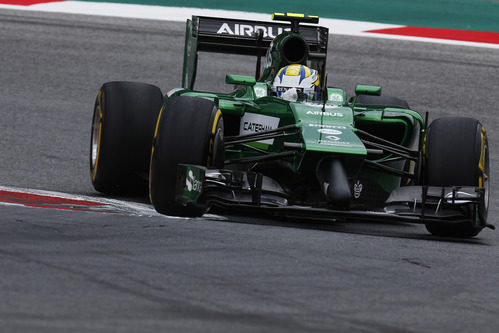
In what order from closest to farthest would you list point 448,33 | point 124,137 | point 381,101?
Answer: point 124,137 → point 381,101 → point 448,33

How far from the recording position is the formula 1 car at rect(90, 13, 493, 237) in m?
7.29

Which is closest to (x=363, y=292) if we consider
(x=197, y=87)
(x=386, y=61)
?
(x=197, y=87)

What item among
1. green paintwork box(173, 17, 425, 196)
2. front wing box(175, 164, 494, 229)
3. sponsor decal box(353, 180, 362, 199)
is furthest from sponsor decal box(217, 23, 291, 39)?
front wing box(175, 164, 494, 229)

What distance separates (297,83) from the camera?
8789 mm

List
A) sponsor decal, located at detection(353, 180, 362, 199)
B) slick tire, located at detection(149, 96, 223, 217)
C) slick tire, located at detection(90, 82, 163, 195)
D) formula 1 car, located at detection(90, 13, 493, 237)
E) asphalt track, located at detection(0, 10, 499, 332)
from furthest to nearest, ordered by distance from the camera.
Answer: slick tire, located at detection(90, 82, 163, 195), sponsor decal, located at detection(353, 180, 362, 199), slick tire, located at detection(149, 96, 223, 217), formula 1 car, located at detection(90, 13, 493, 237), asphalt track, located at detection(0, 10, 499, 332)

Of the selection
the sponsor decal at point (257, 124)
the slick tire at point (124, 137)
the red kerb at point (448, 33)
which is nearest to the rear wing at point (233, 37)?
the slick tire at point (124, 137)

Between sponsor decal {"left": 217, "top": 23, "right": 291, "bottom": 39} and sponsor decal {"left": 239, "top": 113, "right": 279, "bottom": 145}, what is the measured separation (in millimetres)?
2067

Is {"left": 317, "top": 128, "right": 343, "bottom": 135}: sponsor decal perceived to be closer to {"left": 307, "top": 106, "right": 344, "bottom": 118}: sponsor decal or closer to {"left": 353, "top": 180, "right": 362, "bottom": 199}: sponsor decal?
{"left": 307, "top": 106, "right": 344, "bottom": 118}: sponsor decal

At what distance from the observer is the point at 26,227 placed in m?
6.52

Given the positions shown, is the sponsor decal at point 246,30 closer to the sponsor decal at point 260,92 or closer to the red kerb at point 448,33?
the sponsor decal at point 260,92

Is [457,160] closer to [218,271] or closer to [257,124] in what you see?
[257,124]

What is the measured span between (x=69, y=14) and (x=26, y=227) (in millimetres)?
14046

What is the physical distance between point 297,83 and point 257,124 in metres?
0.61

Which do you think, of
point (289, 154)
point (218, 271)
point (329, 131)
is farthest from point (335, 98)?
point (218, 271)
